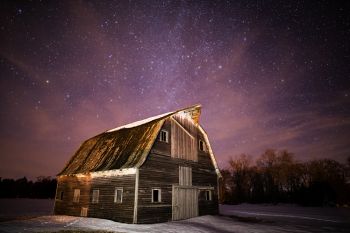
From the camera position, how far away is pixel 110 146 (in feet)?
66.7

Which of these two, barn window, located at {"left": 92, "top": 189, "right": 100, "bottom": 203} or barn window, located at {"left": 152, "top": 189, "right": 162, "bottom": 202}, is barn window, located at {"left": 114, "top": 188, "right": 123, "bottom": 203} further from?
barn window, located at {"left": 152, "top": 189, "right": 162, "bottom": 202}

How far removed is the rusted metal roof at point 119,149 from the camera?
16703 millimetres

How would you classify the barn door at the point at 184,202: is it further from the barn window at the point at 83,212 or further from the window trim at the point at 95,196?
the barn window at the point at 83,212

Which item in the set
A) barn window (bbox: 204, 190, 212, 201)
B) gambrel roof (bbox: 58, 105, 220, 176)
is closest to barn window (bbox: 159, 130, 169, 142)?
gambrel roof (bbox: 58, 105, 220, 176)

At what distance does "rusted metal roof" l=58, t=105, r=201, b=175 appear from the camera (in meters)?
16.7

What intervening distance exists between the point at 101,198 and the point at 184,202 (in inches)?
239

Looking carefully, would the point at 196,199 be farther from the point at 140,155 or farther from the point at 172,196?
the point at 140,155

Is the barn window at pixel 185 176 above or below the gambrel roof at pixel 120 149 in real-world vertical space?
below

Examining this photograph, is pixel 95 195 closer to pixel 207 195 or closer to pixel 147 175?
pixel 147 175

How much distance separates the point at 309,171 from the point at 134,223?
5237 cm

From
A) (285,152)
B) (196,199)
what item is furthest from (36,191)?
(196,199)

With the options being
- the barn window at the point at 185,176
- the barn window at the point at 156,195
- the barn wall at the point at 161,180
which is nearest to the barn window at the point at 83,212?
the barn wall at the point at 161,180

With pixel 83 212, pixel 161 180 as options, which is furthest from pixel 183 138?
pixel 83 212

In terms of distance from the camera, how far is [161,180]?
674 inches
